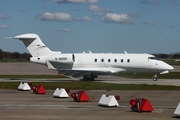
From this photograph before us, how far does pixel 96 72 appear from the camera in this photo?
137ft

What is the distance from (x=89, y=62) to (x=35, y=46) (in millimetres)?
6253

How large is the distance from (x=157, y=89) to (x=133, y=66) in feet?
38.4

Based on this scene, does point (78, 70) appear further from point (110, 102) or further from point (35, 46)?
point (110, 102)

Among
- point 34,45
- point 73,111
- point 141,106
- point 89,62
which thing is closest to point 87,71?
point 89,62

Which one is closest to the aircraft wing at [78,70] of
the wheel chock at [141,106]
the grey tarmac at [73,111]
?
the grey tarmac at [73,111]

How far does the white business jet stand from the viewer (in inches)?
1641

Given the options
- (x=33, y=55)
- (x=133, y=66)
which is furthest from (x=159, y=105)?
(x=33, y=55)

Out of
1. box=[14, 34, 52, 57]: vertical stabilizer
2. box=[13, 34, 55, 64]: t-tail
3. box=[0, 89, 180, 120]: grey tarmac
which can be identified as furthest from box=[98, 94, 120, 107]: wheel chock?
box=[14, 34, 52, 57]: vertical stabilizer

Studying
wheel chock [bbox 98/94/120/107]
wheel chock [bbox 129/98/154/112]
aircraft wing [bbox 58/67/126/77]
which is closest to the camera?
wheel chock [bbox 129/98/154/112]

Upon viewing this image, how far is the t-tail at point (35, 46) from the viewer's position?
42969 mm

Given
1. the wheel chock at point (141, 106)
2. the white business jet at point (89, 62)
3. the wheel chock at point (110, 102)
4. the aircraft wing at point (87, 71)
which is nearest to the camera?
the wheel chock at point (141, 106)

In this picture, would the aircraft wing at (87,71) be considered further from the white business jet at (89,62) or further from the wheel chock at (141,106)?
the wheel chock at (141,106)

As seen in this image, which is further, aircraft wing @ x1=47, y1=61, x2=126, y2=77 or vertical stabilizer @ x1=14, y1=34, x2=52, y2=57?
vertical stabilizer @ x1=14, y1=34, x2=52, y2=57

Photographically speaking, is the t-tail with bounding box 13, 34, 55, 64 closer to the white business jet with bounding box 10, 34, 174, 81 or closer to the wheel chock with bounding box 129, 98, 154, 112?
the white business jet with bounding box 10, 34, 174, 81
